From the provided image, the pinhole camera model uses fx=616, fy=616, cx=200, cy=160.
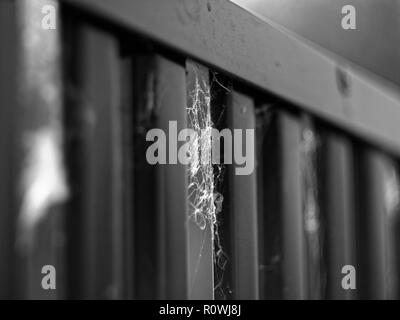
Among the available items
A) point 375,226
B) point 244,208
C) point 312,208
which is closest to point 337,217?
point 312,208

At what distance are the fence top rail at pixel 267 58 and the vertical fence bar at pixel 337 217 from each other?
66 millimetres

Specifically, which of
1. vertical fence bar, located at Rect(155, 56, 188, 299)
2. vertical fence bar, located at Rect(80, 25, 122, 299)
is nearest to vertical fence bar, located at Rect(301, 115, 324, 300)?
vertical fence bar, located at Rect(155, 56, 188, 299)

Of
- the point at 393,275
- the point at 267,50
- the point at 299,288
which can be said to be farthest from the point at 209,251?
the point at 393,275

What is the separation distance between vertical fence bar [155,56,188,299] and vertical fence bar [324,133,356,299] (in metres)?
0.55

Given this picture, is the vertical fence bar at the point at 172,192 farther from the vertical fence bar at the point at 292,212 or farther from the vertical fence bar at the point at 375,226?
the vertical fence bar at the point at 375,226

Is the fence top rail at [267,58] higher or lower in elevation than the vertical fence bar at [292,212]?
higher

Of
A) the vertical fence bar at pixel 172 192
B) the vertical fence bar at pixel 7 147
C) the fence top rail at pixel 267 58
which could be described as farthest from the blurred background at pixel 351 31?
the vertical fence bar at pixel 7 147

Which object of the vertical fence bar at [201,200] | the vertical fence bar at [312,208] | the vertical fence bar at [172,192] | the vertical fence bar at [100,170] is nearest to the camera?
the vertical fence bar at [100,170]

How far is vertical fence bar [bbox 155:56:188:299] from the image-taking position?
37.2 inches

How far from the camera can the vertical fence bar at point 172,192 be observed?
94cm

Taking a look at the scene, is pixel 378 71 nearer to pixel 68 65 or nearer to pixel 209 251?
pixel 209 251

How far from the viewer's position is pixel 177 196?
38.0 inches

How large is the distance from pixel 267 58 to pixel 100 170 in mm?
504

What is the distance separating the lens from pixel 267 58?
1207 millimetres
